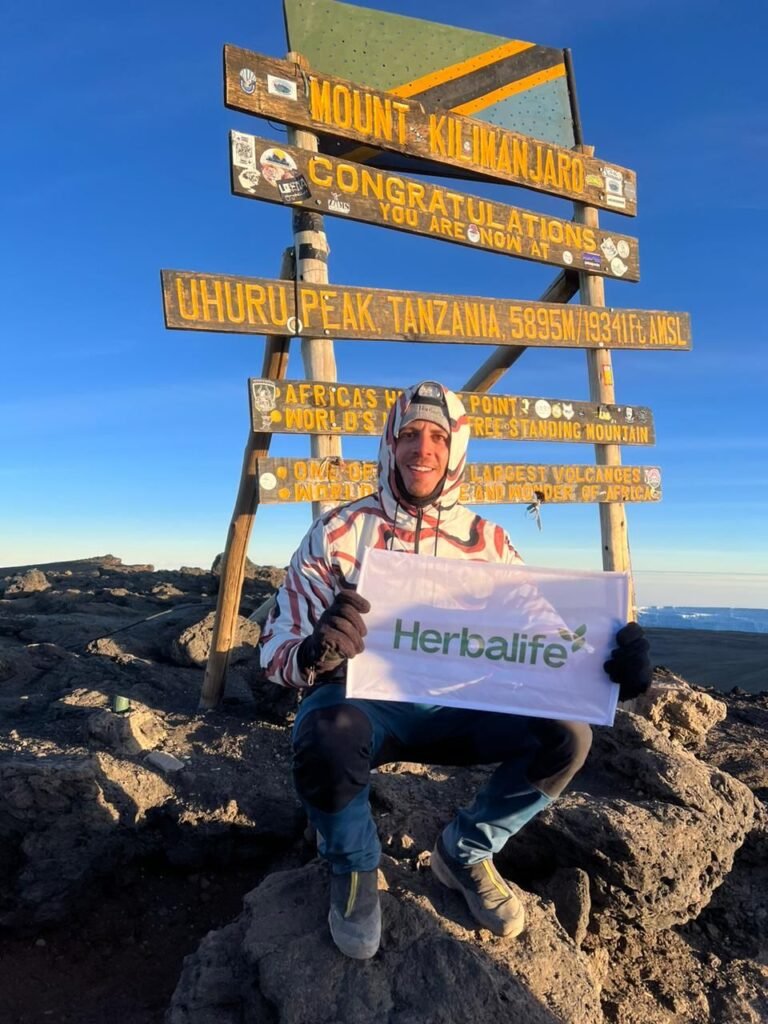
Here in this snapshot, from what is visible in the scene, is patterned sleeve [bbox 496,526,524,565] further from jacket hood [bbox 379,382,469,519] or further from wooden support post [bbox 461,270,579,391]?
wooden support post [bbox 461,270,579,391]

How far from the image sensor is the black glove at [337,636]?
8.38 feet

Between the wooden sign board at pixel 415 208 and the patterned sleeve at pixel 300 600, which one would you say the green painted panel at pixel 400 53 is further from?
the patterned sleeve at pixel 300 600

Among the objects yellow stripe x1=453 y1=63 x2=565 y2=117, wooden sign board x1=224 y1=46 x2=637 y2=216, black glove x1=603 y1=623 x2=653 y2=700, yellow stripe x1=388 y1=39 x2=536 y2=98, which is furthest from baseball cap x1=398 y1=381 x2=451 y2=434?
yellow stripe x1=453 y1=63 x2=565 y2=117

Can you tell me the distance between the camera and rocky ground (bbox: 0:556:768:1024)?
260 cm

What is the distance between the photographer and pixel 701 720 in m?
5.27

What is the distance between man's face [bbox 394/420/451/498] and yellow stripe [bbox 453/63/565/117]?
3993mm

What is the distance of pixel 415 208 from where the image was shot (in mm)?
5512

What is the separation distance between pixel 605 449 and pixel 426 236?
7.69 ft

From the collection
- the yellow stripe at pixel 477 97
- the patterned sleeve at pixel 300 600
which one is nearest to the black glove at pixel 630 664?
the patterned sleeve at pixel 300 600

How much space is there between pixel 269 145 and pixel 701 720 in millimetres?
4919

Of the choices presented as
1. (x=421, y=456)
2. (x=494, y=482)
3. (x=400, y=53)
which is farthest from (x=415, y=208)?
(x=421, y=456)

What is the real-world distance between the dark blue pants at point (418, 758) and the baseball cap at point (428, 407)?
111cm

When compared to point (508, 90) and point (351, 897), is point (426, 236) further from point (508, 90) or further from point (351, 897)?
point (351, 897)

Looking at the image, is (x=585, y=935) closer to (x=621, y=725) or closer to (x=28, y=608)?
(x=621, y=725)
